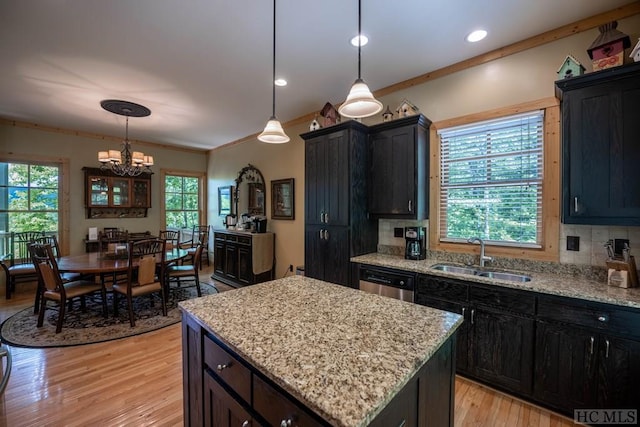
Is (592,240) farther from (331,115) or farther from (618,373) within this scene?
(331,115)

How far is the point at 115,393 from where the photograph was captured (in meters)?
2.22

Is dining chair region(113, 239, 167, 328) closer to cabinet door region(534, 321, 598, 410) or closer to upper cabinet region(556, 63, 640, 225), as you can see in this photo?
cabinet door region(534, 321, 598, 410)

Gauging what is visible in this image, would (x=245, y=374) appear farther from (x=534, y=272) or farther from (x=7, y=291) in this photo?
(x=7, y=291)

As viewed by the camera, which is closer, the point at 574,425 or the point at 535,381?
the point at 574,425

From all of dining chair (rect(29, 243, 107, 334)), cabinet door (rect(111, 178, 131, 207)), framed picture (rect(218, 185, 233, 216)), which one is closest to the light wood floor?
dining chair (rect(29, 243, 107, 334))

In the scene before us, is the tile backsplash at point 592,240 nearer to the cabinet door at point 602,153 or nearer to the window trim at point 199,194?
the cabinet door at point 602,153

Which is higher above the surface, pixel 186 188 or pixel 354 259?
pixel 186 188

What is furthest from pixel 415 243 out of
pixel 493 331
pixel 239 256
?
pixel 239 256

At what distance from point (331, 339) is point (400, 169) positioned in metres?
2.26

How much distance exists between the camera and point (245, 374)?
1.07 metres

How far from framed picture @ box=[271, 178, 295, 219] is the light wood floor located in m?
2.58

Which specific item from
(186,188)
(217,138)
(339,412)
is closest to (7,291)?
(186,188)

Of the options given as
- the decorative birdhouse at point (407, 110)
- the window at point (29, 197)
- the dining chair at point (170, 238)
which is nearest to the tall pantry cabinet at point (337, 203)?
the decorative birdhouse at point (407, 110)

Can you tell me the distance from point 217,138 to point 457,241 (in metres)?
5.13
